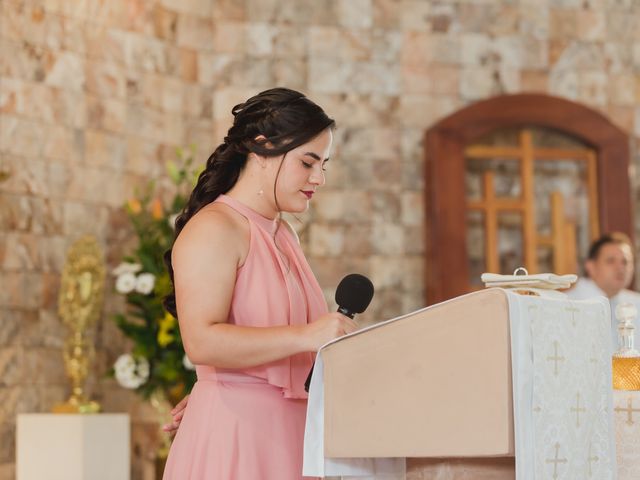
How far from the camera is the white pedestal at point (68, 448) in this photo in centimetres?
515

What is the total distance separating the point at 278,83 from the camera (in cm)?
708

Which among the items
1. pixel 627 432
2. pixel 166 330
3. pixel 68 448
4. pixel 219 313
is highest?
pixel 166 330

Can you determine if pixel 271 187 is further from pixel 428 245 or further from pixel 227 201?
pixel 428 245

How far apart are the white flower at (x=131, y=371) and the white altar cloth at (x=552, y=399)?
376 cm

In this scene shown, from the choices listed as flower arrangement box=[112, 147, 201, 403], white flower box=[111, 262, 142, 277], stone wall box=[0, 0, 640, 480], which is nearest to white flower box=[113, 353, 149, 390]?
flower arrangement box=[112, 147, 201, 403]

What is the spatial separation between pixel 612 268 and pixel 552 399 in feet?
15.0

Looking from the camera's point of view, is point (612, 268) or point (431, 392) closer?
point (431, 392)

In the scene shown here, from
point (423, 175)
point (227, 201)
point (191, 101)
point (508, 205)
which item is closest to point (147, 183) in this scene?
point (191, 101)

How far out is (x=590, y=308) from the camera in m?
2.22

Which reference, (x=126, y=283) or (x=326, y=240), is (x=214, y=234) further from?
(x=326, y=240)

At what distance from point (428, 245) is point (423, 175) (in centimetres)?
46

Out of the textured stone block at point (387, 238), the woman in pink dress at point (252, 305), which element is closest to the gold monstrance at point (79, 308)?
the textured stone block at point (387, 238)

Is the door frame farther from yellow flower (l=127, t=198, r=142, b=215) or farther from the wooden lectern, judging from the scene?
the wooden lectern

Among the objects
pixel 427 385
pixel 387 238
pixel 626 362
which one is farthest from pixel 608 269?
pixel 427 385
